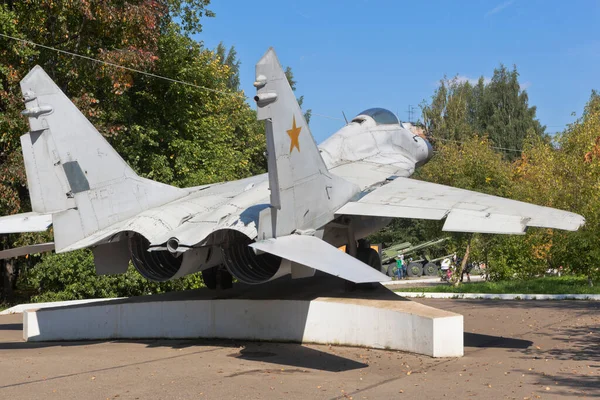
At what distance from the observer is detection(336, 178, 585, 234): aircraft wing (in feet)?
31.5

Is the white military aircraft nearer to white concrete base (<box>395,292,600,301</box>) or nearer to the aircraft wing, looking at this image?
the aircraft wing

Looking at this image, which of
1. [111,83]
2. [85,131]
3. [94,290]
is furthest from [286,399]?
[111,83]

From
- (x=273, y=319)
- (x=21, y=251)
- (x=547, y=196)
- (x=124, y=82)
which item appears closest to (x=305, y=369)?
(x=273, y=319)

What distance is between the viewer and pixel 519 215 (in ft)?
32.4

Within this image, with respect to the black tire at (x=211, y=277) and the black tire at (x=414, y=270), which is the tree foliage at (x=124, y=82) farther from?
the black tire at (x=414, y=270)

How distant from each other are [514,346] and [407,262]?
28.3 m

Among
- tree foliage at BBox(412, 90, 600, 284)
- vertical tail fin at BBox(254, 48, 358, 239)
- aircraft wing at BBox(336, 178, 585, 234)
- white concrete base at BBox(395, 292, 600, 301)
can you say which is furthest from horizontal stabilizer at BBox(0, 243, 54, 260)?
tree foliage at BBox(412, 90, 600, 284)

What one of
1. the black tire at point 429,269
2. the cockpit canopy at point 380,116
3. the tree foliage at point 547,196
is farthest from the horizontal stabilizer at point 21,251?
the black tire at point 429,269

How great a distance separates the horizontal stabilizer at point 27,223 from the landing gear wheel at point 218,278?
3.18m

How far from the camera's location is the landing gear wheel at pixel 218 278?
13.4m

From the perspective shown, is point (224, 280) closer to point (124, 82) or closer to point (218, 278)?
point (218, 278)

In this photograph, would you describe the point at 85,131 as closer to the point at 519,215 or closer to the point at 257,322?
the point at 257,322

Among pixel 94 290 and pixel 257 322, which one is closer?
pixel 257 322

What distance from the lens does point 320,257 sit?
30.1ft
